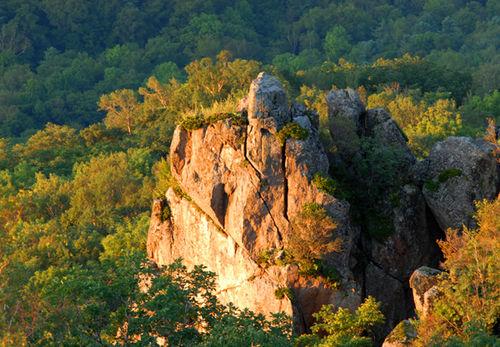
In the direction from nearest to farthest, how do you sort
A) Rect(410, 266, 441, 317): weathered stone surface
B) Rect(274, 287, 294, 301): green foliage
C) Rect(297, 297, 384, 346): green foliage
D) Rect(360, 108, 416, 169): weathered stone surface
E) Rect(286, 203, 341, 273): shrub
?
Rect(297, 297, 384, 346): green foliage < Rect(410, 266, 441, 317): weathered stone surface < Rect(286, 203, 341, 273): shrub < Rect(274, 287, 294, 301): green foliage < Rect(360, 108, 416, 169): weathered stone surface

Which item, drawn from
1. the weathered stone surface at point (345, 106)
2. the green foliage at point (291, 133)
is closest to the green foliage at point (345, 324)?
the green foliage at point (291, 133)

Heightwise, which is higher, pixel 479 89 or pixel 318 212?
pixel 318 212

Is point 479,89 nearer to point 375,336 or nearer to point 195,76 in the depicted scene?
point 195,76

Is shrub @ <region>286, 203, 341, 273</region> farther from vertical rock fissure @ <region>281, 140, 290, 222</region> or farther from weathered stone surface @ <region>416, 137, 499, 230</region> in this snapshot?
weathered stone surface @ <region>416, 137, 499, 230</region>

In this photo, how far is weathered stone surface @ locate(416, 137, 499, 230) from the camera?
157ft

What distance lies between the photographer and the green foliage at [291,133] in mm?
46062

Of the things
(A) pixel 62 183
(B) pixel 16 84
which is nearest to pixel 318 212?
(A) pixel 62 183

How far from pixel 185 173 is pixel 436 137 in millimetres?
22135

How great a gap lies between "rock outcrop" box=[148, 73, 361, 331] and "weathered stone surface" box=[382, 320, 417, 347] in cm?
561

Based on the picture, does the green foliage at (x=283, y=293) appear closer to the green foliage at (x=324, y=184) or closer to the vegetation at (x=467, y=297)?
the green foliage at (x=324, y=184)

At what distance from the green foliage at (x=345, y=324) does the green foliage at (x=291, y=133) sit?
635cm

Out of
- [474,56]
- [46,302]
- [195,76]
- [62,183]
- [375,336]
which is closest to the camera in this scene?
[46,302]

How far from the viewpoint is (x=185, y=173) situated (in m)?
48.1

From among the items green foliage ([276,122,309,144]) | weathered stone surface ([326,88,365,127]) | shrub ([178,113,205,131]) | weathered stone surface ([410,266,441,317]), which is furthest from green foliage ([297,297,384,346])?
weathered stone surface ([326,88,365,127])
